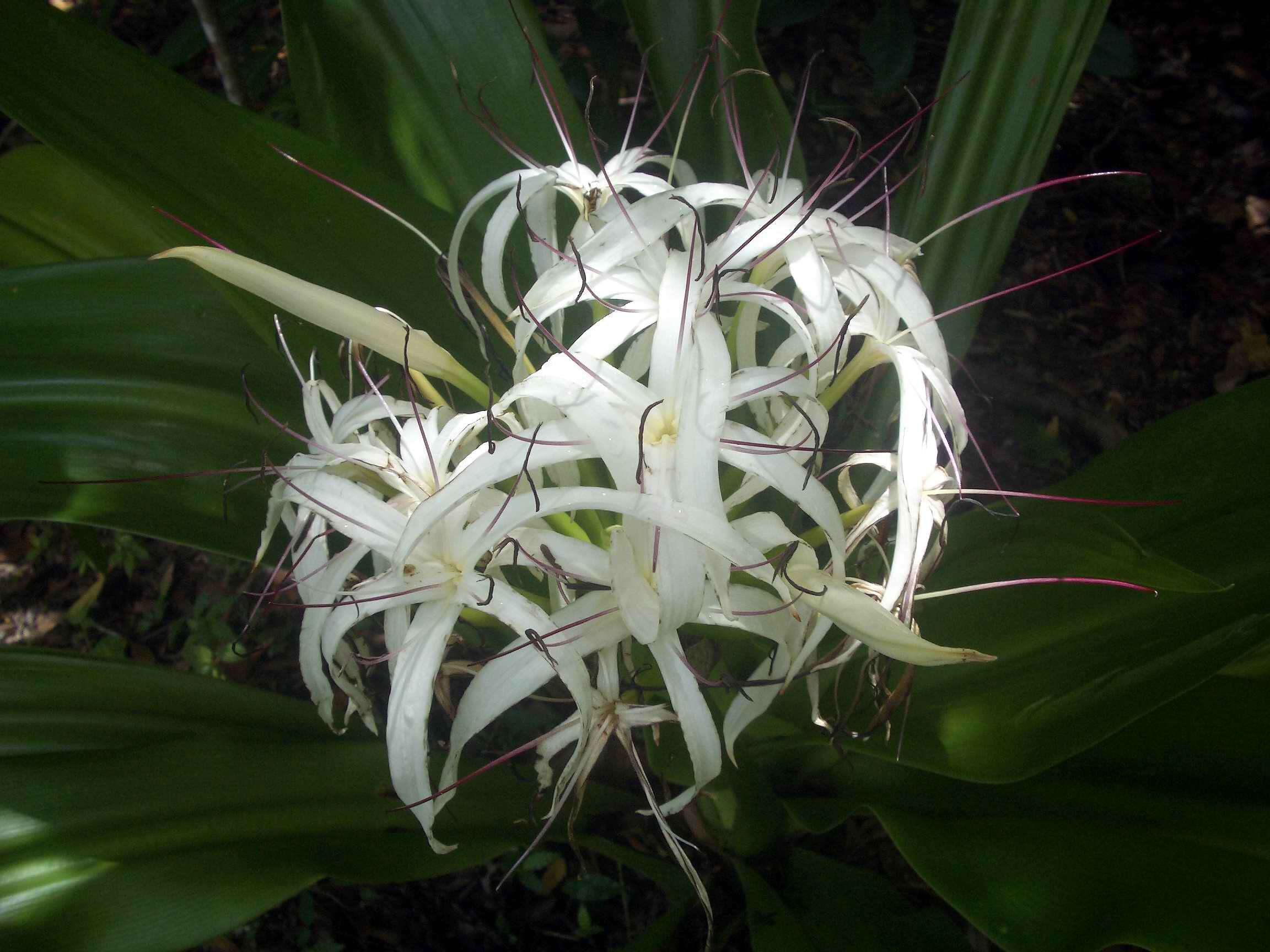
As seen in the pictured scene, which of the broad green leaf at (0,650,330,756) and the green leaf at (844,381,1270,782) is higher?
the green leaf at (844,381,1270,782)

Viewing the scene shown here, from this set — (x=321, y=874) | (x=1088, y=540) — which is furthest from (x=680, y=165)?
(x=321, y=874)

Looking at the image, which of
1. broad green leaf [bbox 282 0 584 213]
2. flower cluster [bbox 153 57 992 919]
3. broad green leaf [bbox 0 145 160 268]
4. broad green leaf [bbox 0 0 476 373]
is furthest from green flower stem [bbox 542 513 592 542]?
broad green leaf [bbox 0 145 160 268]

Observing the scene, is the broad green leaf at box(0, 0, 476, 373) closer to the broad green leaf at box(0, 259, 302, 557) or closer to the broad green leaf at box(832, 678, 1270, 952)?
the broad green leaf at box(0, 259, 302, 557)

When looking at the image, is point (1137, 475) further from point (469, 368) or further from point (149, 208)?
point (149, 208)

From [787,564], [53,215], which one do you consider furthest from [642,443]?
[53,215]

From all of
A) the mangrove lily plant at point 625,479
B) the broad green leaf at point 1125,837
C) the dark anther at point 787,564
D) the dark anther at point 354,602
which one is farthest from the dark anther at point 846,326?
the broad green leaf at point 1125,837

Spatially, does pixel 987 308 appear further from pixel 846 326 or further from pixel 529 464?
pixel 529 464

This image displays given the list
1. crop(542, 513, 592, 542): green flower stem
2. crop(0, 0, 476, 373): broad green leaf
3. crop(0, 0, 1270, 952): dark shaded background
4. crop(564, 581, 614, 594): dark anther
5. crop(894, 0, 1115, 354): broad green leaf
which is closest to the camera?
crop(564, 581, 614, 594): dark anther
